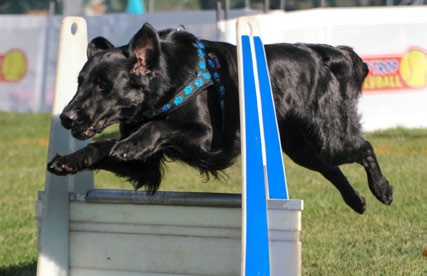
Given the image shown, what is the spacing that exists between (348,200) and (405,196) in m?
1.53

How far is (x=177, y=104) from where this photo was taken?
4.08m

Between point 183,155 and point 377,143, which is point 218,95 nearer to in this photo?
point 183,155

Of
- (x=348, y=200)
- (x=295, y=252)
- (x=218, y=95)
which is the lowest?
(x=348, y=200)

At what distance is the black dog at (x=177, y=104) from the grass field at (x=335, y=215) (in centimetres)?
46

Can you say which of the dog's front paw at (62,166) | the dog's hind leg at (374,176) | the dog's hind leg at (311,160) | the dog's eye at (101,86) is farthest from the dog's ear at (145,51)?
the dog's hind leg at (374,176)

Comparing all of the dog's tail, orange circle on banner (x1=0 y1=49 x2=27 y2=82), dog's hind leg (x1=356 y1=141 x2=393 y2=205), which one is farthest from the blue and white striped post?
orange circle on banner (x1=0 y1=49 x2=27 y2=82)

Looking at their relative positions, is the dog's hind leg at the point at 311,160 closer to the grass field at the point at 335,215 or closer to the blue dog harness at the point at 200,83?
the grass field at the point at 335,215

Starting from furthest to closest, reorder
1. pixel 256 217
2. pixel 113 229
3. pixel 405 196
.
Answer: pixel 405 196, pixel 113 229, pixel 256 217

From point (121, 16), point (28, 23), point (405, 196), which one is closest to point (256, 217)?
point (405, 196)

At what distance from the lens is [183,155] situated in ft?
13.6

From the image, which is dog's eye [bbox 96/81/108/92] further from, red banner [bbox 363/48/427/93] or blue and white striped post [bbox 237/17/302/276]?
red banner [bbox 363/48/427/93]

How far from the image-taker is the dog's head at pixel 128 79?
3.82m

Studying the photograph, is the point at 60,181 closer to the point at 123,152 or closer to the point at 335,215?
the point at 123,152

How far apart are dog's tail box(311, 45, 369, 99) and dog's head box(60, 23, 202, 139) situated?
1.11 metres
